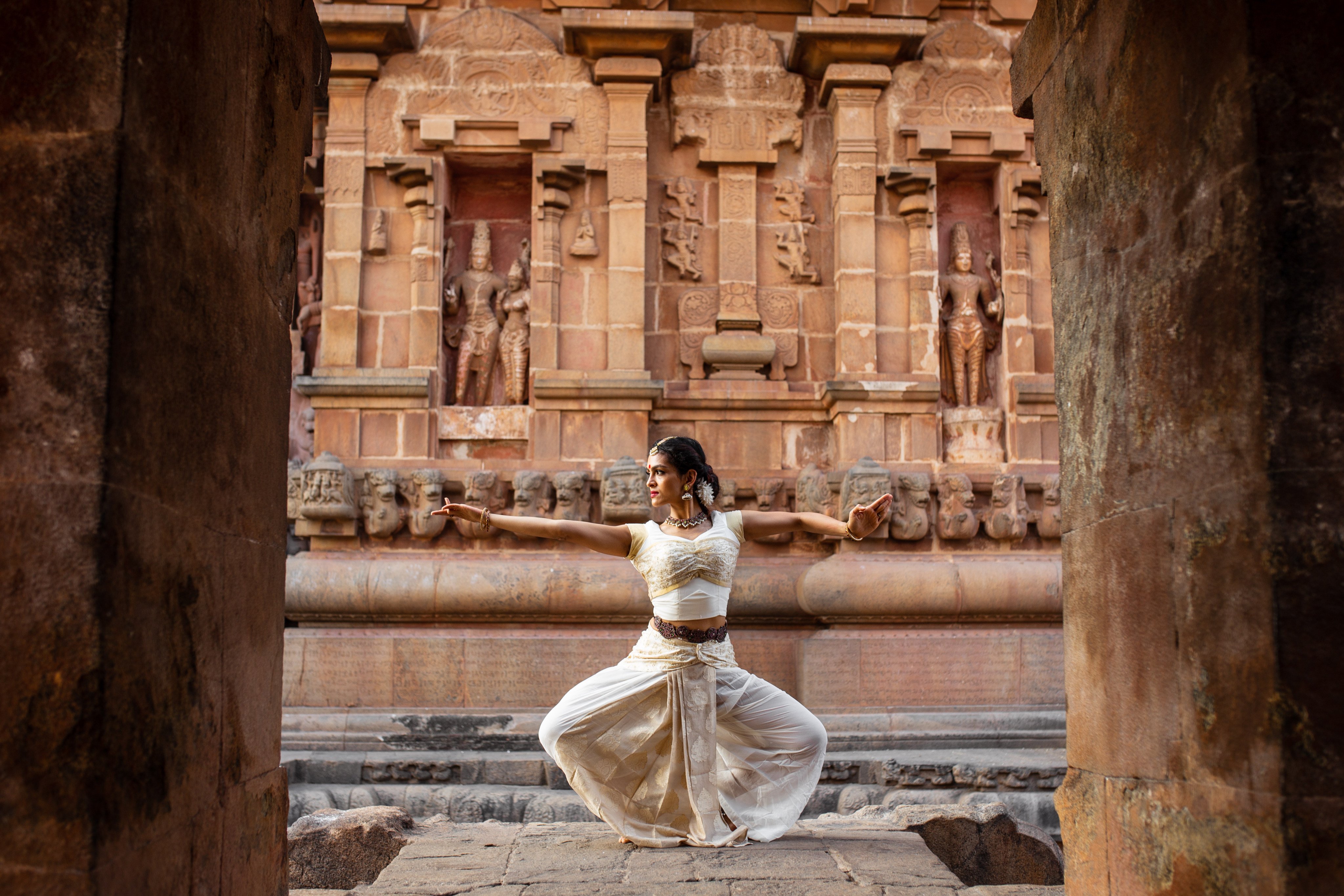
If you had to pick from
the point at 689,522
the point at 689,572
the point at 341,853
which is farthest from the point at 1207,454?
the point at 341,853

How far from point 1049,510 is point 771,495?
197 cm

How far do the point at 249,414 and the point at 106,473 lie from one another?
87cm

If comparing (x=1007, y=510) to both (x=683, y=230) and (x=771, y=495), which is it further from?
(x=683, y=230)

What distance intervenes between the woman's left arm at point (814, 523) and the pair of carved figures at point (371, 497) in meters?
3.42

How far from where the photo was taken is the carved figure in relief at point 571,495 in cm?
834

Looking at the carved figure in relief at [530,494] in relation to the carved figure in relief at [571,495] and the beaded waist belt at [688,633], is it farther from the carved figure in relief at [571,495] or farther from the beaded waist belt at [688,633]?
the beaded waist belt at [688,633]

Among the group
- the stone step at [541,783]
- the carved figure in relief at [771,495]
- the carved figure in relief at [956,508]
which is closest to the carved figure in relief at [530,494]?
the carved figure in relief at [771,495]

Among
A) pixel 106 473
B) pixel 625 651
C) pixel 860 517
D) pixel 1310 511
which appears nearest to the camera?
pixel 106 473

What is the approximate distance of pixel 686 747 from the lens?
5055 millimetres

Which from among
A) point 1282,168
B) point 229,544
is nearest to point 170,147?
point 229,544

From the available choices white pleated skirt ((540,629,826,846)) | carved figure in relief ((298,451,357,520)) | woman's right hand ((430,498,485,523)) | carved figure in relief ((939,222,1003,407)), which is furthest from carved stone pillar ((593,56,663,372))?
woman's right hand ((430,498,485,523))

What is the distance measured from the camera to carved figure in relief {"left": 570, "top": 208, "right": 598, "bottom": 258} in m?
8.97

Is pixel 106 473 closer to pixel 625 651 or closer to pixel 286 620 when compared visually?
pixel 625 651

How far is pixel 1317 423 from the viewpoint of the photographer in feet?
7.50
